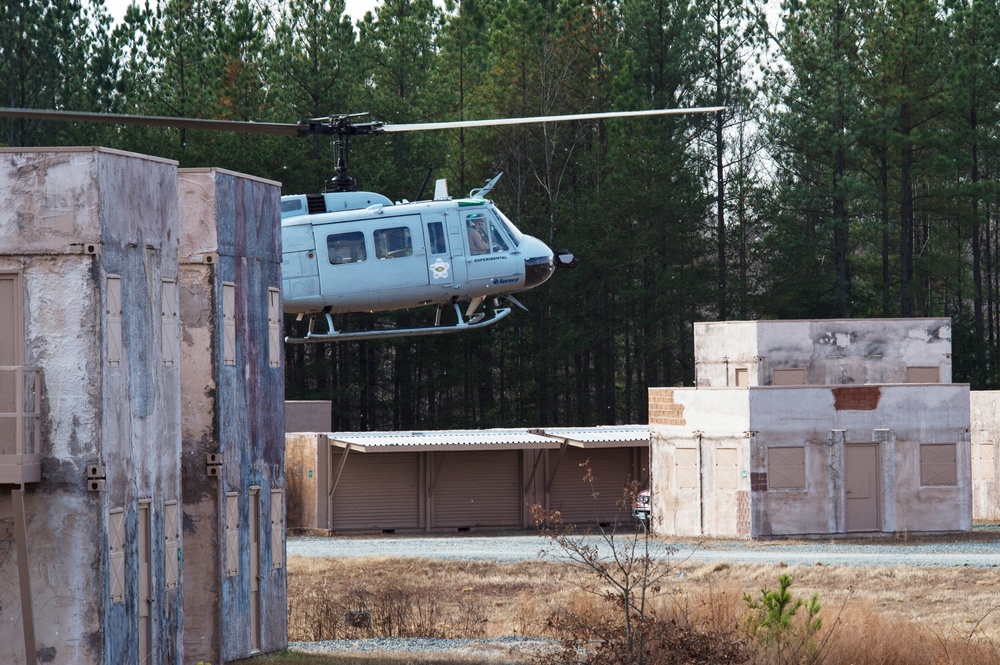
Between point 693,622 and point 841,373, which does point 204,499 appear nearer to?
point 693,622

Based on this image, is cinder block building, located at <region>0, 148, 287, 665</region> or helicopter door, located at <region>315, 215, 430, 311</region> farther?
helicopter door, located at <region>315, 215, 430, 311</region>

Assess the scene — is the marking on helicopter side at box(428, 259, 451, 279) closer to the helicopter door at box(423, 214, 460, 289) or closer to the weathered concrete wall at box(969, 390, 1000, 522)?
the helicopter door at box(423, 214, 460, 289)

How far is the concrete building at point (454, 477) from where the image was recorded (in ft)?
126

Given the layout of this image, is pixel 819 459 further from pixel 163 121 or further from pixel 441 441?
pixel 163 121

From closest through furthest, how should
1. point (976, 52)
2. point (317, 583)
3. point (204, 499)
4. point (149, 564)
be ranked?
point (149, 564) < point (204, 499) < point (317, 583) < point (976, 52)

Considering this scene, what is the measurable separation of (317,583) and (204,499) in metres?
9.76

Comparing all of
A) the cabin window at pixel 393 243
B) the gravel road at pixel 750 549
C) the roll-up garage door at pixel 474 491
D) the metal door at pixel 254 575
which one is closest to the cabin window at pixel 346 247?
the cabin window at pixel 393 243

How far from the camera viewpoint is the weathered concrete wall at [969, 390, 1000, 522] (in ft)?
135

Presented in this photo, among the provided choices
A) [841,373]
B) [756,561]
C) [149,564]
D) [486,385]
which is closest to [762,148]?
[486,385]

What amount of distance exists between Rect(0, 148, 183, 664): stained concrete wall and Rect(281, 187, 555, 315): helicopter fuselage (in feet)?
45.9

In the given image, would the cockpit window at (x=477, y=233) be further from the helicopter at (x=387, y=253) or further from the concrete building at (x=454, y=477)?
the concrete building at (x=454, y=477)

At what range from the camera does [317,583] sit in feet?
84.8

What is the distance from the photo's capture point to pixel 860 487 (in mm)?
32875

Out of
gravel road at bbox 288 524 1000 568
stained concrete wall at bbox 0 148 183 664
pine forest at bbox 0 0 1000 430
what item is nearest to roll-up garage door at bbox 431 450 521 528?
gravel road at bbox 288 524 1000 568
